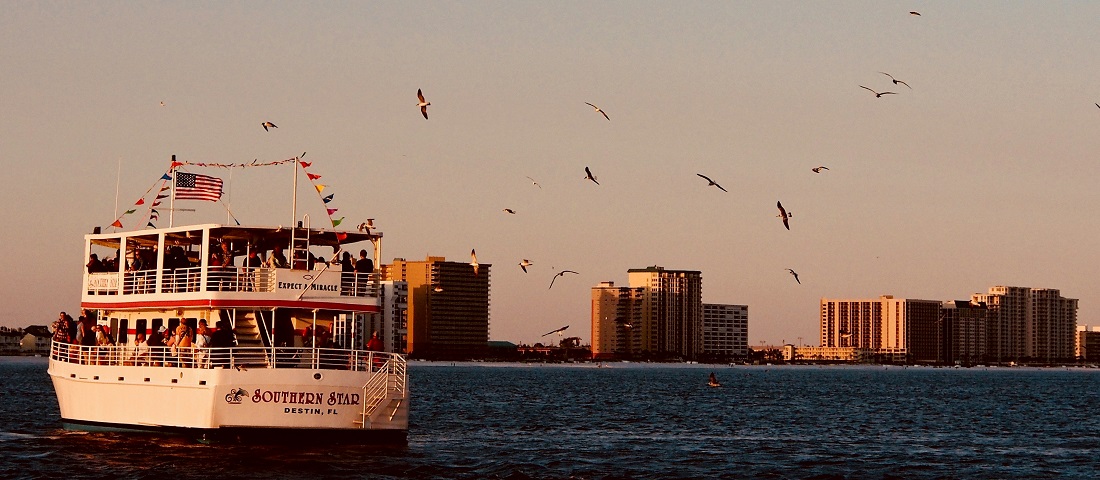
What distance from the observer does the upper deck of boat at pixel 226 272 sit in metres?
34.8

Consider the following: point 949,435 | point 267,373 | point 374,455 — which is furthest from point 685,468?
point 949,435

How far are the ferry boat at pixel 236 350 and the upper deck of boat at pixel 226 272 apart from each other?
0.12 feet

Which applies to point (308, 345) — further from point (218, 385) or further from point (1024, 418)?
point (1024, 418)

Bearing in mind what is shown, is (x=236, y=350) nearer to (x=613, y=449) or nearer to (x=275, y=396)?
(x=275, y=396)

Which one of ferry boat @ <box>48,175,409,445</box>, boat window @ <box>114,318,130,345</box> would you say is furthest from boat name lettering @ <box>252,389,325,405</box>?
boat window @ <box>114,318,130,345</box>

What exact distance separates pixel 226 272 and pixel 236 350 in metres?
2.00

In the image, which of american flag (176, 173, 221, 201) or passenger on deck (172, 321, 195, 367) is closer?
passenger on deck (172, 321, 195, 367)

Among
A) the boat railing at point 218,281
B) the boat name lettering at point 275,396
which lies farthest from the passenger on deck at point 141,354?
the boat name lettering at point 275,396

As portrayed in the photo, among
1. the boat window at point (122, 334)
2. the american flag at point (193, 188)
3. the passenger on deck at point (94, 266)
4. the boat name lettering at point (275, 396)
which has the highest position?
the american flag at point (193, 188)

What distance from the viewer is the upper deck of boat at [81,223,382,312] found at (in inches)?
1368

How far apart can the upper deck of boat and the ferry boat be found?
1.4 inches

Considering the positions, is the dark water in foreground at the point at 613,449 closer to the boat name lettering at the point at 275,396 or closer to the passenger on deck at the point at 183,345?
the boat name lettering at the point at 275,396

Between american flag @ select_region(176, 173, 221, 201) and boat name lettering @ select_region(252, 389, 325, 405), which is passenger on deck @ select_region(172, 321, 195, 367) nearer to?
boat name lettering @ select_region(252, 389, 325, 405)

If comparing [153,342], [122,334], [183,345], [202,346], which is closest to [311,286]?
[202,346]
